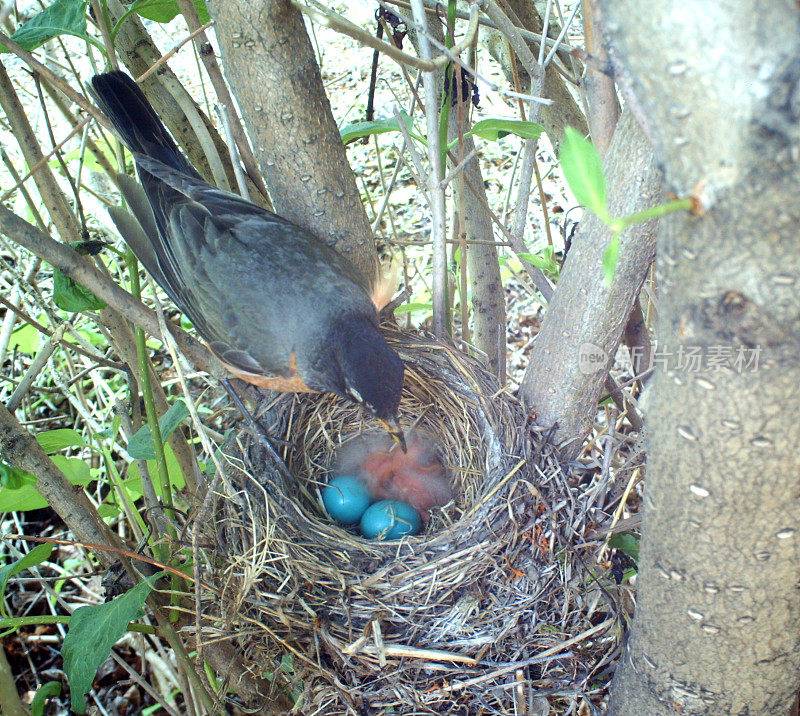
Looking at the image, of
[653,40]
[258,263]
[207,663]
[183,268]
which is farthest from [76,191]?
[653,40]

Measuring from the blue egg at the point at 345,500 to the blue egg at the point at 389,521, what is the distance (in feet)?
0.18

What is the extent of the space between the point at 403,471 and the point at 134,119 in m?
1.75

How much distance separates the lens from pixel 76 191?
2225 millimetres

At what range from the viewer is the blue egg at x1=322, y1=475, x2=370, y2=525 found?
2.62 metres

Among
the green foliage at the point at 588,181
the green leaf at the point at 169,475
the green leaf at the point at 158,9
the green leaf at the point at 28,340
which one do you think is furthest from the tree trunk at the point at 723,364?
the green leaf at the point at 28,340

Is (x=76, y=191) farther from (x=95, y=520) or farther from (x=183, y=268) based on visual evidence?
(x=95, y=520)

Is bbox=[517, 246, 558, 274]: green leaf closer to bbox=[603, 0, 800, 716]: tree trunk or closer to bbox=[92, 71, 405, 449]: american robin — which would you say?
bbox=[92, 71, 405, 449]: american robin

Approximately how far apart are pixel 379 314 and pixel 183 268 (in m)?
0.76

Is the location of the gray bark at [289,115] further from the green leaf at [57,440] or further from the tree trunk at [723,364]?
the tree trunk at [723,364]

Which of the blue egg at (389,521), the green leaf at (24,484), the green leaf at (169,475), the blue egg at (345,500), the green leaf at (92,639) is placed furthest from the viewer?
the blue egg at (345,500)

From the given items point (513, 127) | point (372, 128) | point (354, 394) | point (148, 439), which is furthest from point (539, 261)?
point (148, 439)

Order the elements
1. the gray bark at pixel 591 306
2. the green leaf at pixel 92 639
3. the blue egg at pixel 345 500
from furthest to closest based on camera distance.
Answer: the blue egg at pixel 345 500 → the green leaf at pixel 92 639 → the gray bark at pixel 591 306

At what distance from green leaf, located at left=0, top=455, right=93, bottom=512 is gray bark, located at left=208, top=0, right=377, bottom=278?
1.07m

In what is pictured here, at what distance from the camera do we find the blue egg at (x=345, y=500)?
2.62 meters
